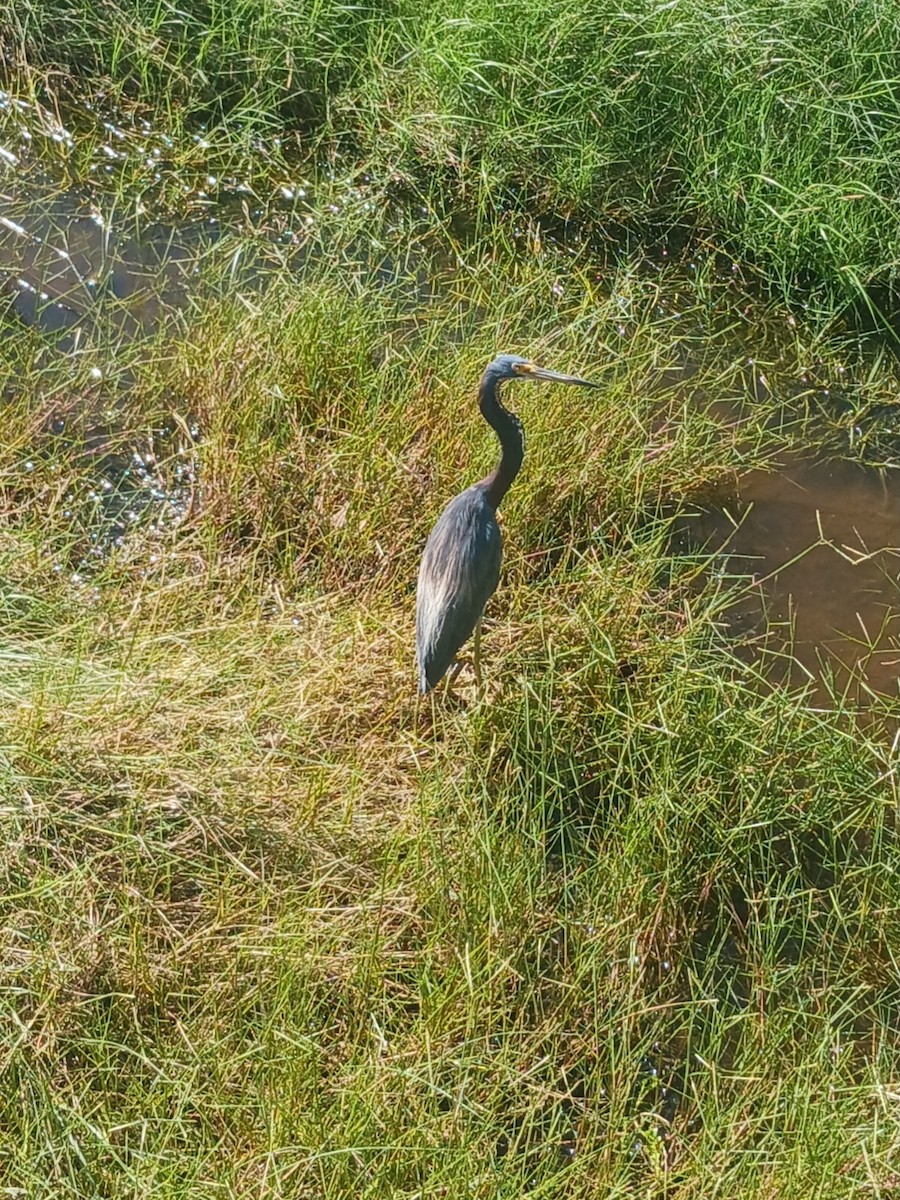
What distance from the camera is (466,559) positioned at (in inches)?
133

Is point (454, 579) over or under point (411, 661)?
over

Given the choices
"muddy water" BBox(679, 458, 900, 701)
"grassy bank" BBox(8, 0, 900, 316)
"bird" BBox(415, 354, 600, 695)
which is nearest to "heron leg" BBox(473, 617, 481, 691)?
"bird" BBox(415, 354, 600, 695)

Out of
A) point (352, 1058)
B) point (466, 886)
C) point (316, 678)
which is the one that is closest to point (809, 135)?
point (316, 678)

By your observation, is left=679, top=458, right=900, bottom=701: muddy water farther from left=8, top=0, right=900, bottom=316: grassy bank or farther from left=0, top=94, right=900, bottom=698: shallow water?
left=8, top=0, right=900, bottom=316: grassy bank

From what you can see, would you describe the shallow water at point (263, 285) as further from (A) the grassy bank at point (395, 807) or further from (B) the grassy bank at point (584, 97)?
(B) the grassy bank at point (584, 97)

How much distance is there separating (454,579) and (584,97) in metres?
2.34

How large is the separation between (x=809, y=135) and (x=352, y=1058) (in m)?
3.59

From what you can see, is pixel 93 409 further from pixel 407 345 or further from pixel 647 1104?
pixel 647 1104

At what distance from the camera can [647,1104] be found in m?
2.81

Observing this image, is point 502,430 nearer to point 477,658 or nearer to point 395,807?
point 477,658

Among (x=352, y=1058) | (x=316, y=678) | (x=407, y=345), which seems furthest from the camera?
(x=407, y=345)

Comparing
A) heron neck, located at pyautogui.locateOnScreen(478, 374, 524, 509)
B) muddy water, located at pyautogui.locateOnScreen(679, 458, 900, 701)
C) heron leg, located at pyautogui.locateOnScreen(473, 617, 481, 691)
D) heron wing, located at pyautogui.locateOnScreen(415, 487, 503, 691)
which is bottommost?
muddy water, located at pyautogui.locateOnScreen(679, 458, 900, 701)

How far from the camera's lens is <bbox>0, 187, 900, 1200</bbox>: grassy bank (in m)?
2.60

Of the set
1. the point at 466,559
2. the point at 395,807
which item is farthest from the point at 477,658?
the point at 395,807
